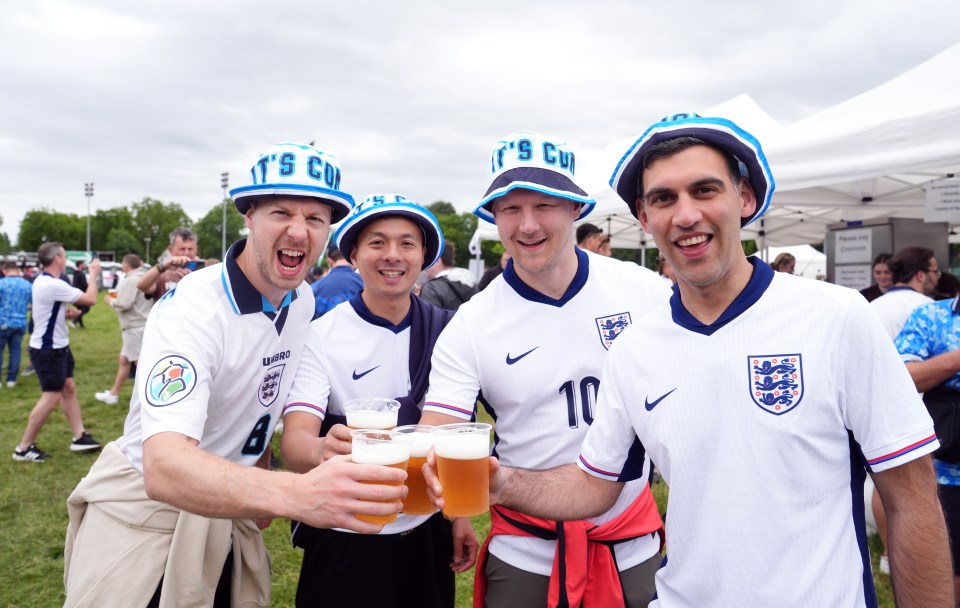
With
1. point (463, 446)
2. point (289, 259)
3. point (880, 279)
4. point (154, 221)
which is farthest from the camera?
point (154, 221)

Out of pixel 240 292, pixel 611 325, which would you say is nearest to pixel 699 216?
pixel 611 325

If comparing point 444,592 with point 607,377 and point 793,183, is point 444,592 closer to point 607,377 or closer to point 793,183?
point 607,377

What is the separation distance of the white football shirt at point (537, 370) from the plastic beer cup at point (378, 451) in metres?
0.72

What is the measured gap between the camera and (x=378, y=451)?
1670 mm

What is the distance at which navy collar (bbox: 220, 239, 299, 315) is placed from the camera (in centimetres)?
237

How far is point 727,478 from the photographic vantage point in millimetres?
1700

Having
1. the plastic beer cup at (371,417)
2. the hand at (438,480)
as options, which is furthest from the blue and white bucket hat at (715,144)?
the plastic beer cup at (371,417)

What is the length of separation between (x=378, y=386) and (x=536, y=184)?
1.13 metres

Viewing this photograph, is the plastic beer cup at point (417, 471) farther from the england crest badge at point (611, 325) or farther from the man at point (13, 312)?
the man at point (13, 312)

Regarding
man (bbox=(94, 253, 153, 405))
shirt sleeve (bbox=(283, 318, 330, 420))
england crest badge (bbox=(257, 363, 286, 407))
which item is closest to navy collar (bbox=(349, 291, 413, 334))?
shirt sleeve (bbox=(283, 318, 330, 420))

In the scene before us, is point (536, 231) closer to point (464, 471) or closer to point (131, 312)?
point (464, 471)

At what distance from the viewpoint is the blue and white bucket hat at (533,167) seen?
2.49 meters

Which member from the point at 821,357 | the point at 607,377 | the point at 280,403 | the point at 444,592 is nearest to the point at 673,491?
the point at 607,377

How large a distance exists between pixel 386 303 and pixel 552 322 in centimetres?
82
